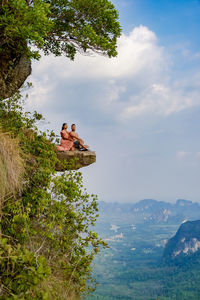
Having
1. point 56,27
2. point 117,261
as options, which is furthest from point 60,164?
point 117,261

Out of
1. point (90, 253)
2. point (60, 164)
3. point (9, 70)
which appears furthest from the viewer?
point (9, 70)

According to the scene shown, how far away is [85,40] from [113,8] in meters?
1.74

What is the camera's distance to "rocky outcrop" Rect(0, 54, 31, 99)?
29.8ft

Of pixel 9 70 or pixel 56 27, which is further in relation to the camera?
pixel 56 27

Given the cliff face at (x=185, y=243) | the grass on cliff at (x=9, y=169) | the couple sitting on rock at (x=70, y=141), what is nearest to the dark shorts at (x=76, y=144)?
the couple sitting on rock at (x=70, y=141)

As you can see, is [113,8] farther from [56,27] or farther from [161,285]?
[161,285]

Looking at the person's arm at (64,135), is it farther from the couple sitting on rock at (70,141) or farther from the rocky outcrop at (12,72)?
the rocky outcrop at (12,72)

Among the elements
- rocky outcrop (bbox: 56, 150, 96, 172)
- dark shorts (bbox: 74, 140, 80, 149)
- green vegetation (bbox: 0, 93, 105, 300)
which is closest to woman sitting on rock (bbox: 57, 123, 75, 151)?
dark shorts (bbox: 74, 140, 80, 149)

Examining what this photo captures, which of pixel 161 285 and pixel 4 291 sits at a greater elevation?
pixel 4 291

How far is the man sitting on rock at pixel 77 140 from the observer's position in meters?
9.89

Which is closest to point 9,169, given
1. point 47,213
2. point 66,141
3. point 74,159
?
point 47,213

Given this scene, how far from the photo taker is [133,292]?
120m

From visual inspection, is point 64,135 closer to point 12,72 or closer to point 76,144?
point 76,144

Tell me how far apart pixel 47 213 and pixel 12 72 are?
20.1ft
